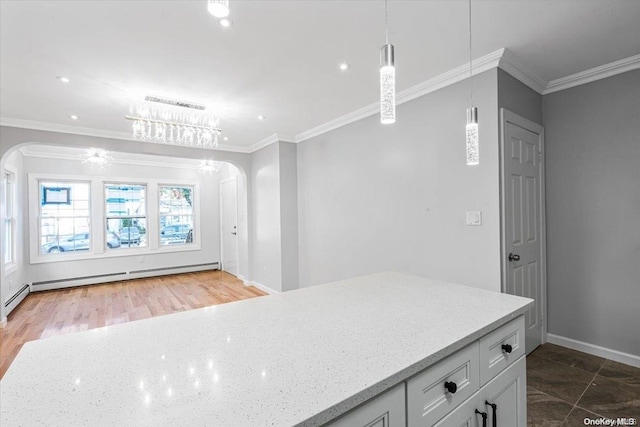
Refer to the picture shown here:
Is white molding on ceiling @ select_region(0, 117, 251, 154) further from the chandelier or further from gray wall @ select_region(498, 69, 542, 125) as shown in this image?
gray wall @ select_region(498, 69, 542, 125)

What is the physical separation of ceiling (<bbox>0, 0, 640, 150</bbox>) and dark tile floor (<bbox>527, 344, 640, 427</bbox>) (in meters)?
2.48

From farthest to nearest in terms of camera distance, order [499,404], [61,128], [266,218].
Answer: [266,218] < [61,128] < [499,404]

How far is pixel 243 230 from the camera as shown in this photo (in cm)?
585

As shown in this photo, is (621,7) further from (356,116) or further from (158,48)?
(158,48)

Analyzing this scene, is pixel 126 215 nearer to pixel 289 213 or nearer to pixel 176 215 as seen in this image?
pixel 176 215

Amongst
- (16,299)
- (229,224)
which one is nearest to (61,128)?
(16,299)

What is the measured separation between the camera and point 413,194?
3.04 metres

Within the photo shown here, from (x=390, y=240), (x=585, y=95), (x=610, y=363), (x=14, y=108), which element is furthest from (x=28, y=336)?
(x=585, y=95)

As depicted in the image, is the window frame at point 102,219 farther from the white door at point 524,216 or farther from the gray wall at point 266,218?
the white door at point 524,216

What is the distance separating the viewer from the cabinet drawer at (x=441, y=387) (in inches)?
36.0

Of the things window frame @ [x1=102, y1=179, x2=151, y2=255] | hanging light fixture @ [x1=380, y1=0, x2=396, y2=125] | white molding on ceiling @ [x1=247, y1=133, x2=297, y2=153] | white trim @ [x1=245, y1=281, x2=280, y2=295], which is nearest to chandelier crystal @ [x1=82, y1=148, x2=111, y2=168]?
window frame @ [x1=102, y1=179, x2=151, y2=255]

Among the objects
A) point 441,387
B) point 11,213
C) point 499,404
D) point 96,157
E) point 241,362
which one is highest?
point 96,157

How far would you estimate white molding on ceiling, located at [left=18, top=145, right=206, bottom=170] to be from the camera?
17.2 feet

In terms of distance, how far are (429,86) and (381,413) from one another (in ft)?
9.12
